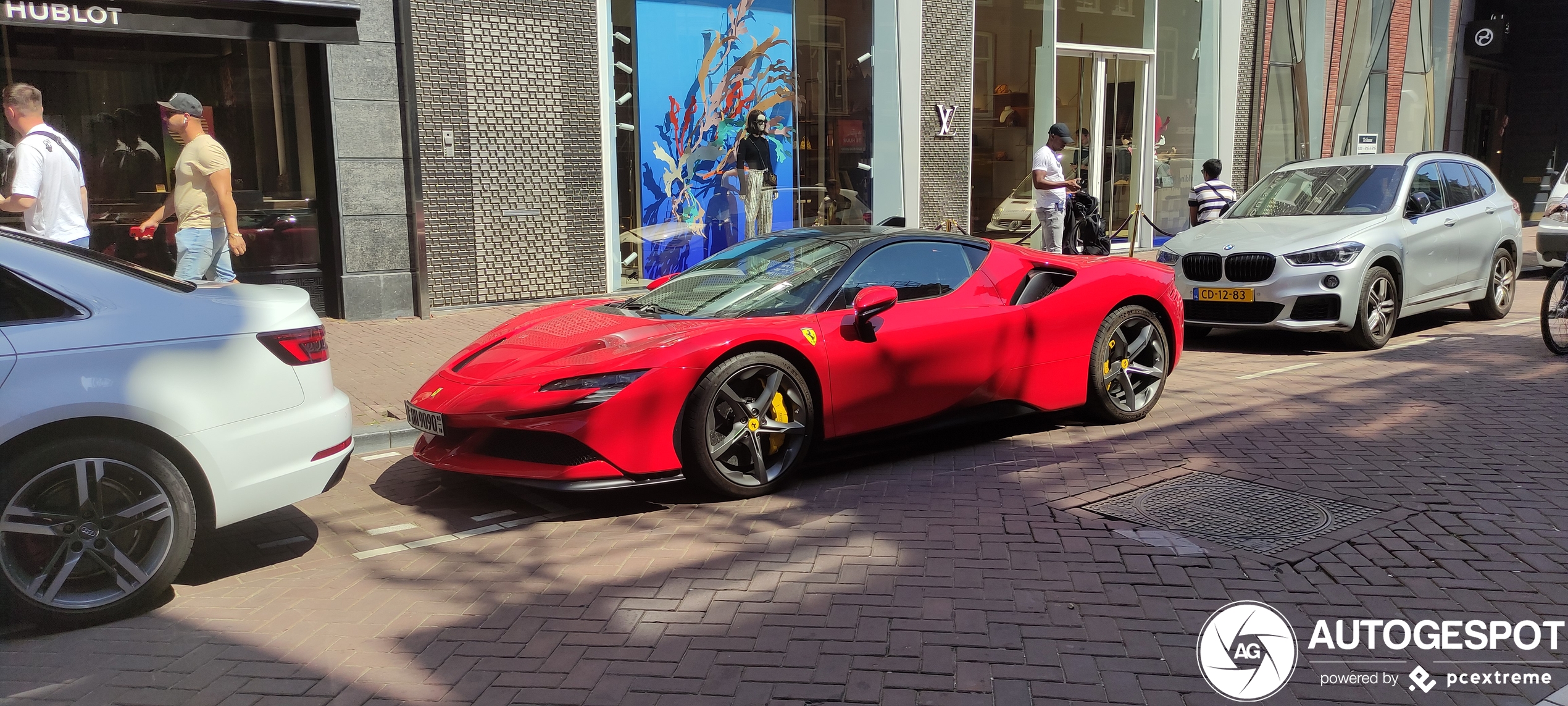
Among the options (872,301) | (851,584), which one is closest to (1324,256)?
(872,301)

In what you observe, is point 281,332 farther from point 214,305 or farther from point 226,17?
point 226,17

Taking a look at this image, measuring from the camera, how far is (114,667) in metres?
3.55

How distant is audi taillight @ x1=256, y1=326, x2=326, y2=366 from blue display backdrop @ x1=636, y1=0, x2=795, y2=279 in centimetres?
844

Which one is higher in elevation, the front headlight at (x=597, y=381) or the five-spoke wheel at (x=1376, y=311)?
the front headlight at (x=597, y=381)

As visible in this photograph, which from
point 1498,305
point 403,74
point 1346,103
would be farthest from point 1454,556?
point 1346,103

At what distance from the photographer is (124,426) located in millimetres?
3855

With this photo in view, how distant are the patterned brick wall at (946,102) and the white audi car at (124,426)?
37.9ft

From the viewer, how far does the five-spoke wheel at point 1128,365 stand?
657 centimetres

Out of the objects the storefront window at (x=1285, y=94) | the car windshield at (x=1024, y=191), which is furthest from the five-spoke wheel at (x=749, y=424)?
the storefront window at (x=1285, y=94)

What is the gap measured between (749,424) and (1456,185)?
8.49 meters

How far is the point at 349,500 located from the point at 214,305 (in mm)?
1614

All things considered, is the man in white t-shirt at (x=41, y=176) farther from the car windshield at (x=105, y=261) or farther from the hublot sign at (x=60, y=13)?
the car windshield at (x=105, y=261)

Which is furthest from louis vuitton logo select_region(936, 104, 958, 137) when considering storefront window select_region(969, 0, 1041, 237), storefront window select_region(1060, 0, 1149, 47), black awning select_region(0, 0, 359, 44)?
black awning select_region(0, 0, 359, 44)

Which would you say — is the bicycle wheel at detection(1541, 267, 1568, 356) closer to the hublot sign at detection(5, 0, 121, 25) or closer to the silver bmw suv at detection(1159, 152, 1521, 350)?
the silver bmw suv at detection(1159, 152, 1521, 350)
